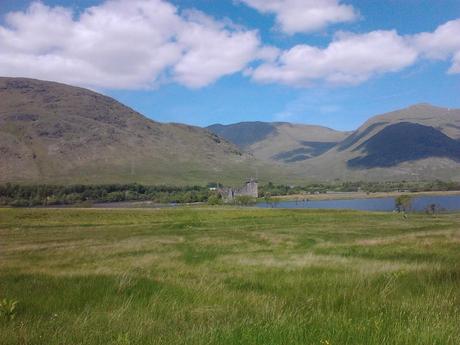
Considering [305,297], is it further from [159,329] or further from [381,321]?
[159,329]

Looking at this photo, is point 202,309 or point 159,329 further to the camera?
point 202,309

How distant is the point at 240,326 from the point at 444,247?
61.5ft

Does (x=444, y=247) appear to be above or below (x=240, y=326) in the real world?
below

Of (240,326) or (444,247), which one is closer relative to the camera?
(240,326)

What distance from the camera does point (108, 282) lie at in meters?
9.53

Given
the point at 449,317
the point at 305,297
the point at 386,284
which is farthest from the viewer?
the point at 386,284

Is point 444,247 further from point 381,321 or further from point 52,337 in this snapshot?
point 52,337

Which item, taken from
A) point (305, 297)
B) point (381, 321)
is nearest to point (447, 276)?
point (305, 297)

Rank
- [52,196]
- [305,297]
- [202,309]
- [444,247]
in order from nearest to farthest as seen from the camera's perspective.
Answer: [202,309], [305,297], [444,247], [52,196]

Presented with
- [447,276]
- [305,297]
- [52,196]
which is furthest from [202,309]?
[52,196]

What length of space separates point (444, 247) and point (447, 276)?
41.4 ft

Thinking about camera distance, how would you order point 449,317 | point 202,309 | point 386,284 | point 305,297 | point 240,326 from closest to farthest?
point 240,326 → point 449,317 → point 202,309 → point 305,297 → point 386,284

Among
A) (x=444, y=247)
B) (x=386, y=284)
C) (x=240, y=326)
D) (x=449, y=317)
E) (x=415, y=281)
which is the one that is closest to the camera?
(x=240, y=326)

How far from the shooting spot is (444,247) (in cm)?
2152
